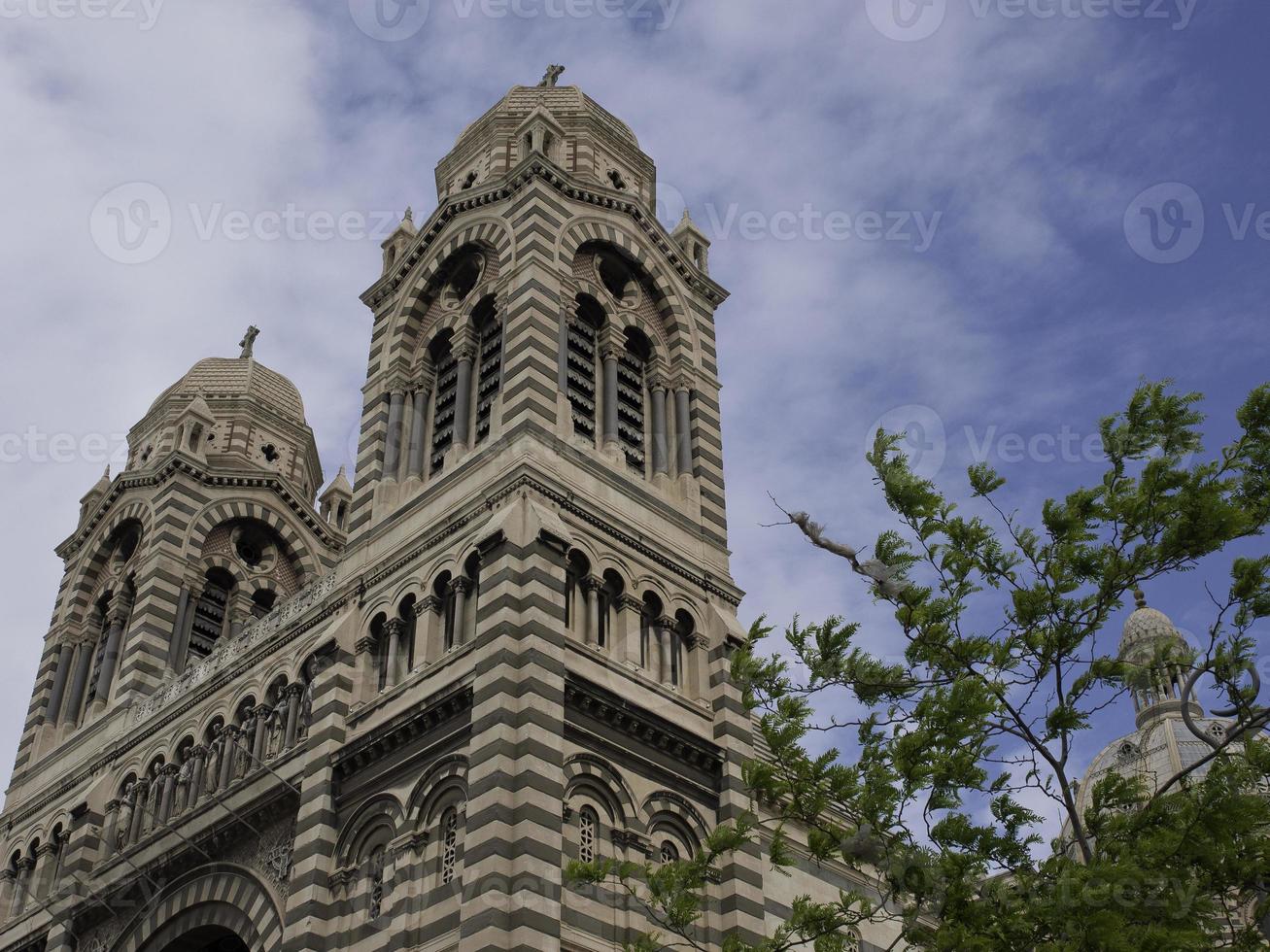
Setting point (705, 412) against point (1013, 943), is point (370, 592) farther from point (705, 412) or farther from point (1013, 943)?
point (1013, 943)

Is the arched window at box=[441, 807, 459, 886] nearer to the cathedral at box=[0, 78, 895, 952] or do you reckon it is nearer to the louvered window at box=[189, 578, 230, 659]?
the cathedral at box=[0, 78, 895, 952]

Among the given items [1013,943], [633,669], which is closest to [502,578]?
[633,669]

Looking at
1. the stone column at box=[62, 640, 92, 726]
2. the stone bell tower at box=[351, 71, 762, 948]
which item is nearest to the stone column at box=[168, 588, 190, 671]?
the stone column at box=[62, 640, 92, 726]

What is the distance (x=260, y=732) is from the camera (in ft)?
106

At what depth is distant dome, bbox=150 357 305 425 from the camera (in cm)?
4950

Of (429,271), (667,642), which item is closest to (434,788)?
(667,642)

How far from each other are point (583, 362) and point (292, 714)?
10.3 meters

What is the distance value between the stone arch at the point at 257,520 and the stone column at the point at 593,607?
54.8 feet

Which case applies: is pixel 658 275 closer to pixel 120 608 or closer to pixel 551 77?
pixel 551 77

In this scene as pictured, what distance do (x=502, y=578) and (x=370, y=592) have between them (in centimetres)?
500

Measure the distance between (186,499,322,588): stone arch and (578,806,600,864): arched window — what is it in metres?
19.8

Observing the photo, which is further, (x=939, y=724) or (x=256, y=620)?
(x=256, y=620)

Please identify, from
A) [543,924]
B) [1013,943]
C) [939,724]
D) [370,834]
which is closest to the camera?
[1013,943]

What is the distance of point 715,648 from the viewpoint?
103 ft
